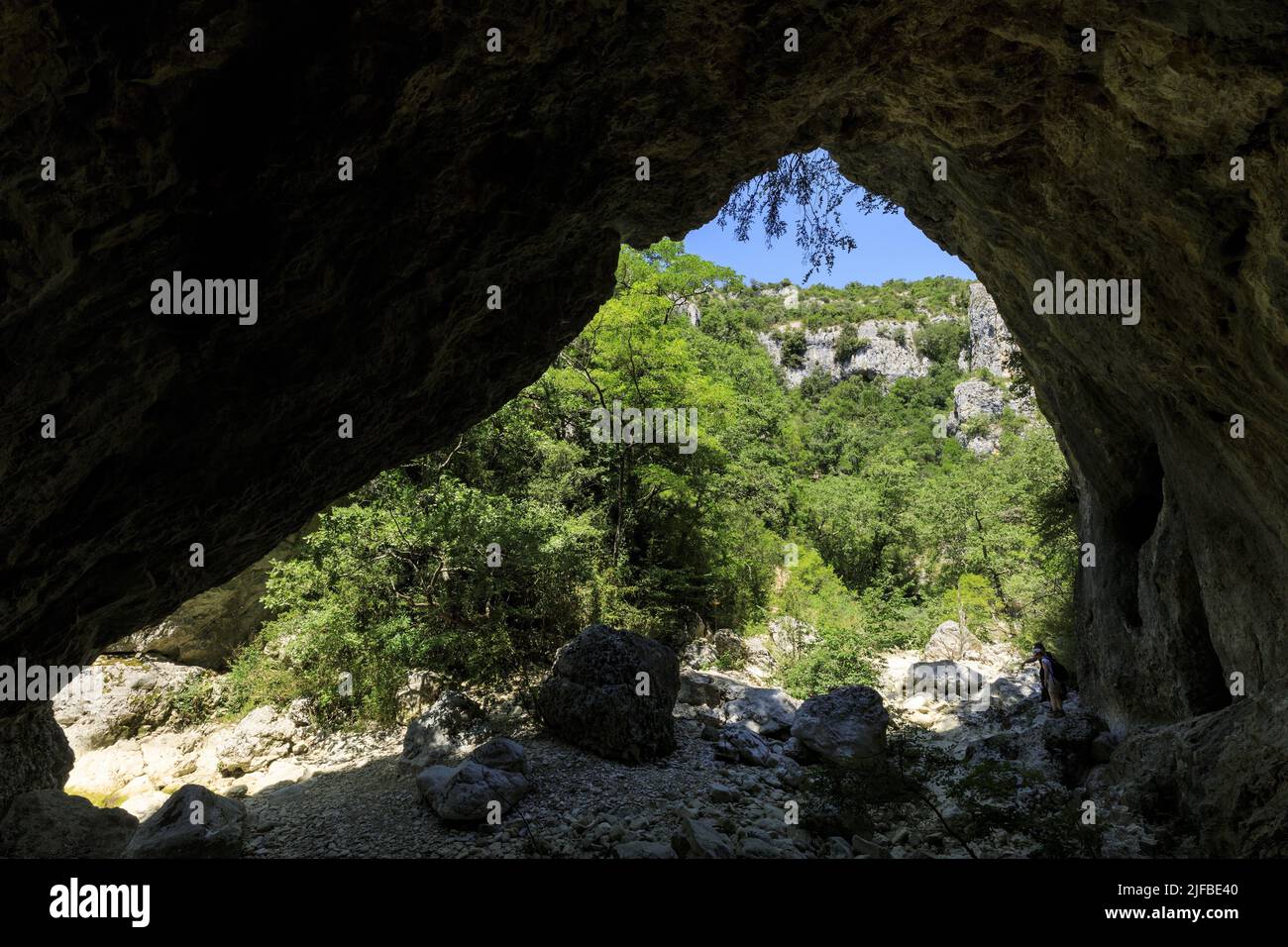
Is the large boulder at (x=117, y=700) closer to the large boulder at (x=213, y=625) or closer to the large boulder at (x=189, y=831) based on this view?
the large boulder at (x=213, y=625)

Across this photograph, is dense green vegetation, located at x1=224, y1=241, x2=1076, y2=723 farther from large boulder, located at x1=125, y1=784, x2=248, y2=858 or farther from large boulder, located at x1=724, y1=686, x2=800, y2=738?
large boulder, located at x1=125, y1=784, x2=248, y2=858

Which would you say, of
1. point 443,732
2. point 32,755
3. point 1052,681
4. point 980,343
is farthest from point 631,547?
point 980,343

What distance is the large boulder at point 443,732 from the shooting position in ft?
31.0

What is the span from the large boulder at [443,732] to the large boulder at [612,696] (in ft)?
3.61

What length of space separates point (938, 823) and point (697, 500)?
11.2 meters

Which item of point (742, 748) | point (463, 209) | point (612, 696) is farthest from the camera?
point (742, 748)

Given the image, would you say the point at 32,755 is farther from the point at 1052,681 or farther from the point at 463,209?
the point at 1052,681

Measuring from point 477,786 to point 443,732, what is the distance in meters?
3.01

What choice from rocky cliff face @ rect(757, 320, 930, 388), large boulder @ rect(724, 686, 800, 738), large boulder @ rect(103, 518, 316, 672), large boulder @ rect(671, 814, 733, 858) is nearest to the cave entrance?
large boulder @ rect(103, 518, 316, 672)

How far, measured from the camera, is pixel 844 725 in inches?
397

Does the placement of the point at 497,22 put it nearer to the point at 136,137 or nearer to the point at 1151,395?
the point at 136,137

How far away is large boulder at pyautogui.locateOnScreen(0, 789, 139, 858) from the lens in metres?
5.75

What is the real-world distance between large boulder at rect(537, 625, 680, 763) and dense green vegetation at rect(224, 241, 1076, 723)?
11.8 feet

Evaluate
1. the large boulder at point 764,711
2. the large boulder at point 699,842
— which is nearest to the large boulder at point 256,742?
the large boulder at point 764,711
